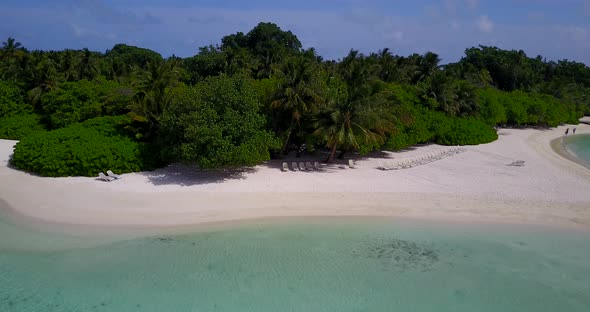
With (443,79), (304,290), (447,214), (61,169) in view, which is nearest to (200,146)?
(61,169)

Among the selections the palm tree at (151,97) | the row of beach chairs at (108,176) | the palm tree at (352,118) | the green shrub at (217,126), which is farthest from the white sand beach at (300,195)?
the palm tree at (151,97)

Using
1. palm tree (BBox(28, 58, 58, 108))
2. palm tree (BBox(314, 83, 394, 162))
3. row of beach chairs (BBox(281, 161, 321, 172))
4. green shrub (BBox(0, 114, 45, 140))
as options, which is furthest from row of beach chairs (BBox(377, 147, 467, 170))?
palm tree (BBox(28, 58, 58, 108))

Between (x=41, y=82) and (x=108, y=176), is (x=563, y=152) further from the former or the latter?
(x=41, y=82)

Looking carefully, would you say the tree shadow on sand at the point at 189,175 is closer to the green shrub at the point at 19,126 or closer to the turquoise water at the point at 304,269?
the turquoise water at the point at 304,269

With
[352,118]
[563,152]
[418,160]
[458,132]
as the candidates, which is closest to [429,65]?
[458,132]

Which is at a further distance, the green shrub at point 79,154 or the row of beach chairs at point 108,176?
the green shrub at point 79,154

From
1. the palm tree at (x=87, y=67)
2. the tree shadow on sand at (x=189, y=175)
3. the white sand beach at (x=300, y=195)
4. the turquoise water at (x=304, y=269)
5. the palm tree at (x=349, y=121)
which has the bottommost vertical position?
the turquoise water at (x=304, y=269)
